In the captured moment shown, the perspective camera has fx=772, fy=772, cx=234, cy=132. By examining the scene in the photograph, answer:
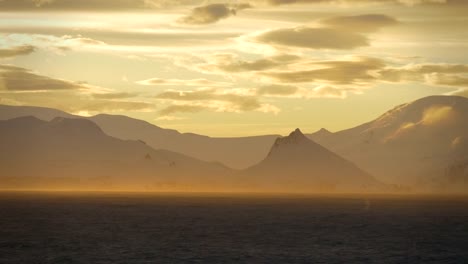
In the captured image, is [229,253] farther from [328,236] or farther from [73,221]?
[73,221]

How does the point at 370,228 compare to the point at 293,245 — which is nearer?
the point at 293,245

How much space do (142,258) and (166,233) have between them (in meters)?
45.1

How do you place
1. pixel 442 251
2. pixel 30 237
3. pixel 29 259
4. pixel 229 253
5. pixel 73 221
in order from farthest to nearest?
pixel 73 221 → pixel 30 237 → pixel 442 251 → pixel 229 253 → pixel 29 259

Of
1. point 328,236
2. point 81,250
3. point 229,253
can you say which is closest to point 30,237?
point 81,250

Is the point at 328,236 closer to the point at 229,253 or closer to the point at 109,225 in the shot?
the point at 229,253

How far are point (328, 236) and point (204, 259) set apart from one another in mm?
46337

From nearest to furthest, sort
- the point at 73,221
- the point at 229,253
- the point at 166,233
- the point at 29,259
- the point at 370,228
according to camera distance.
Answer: the point at 29,259, the point at 229,253, the point at 166,233, the point at 370,228, the point at 73,221

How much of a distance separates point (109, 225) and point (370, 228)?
59.2 metres

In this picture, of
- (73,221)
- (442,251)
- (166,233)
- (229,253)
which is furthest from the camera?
(73,221)

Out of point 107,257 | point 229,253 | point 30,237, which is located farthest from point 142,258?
point 30,237

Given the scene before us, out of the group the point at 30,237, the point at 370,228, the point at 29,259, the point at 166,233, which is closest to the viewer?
the point at 29,259

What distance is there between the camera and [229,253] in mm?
115062

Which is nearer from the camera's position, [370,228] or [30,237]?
[30,237]

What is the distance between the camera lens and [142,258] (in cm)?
10788
